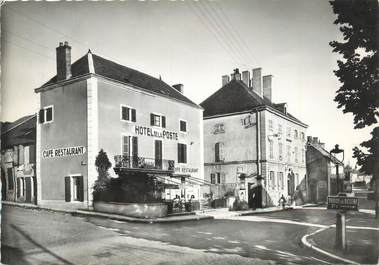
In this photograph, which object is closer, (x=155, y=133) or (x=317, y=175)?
(x=155, y=133)

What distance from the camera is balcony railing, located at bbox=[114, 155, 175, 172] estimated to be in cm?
1589

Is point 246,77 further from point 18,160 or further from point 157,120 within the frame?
point 18,160

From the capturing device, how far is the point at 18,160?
1009 centimetres

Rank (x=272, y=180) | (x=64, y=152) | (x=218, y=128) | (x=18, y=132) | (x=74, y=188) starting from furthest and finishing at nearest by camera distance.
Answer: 1. (x=218, y=128)
2. (x=272, y=180)
3. (x=74, y=188)
4. (x=64, y=152)
5. (x=18, y=132)

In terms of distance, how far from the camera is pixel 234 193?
862 inches

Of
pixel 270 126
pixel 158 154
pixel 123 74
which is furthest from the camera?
pixel 270 126

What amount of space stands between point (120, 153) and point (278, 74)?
8494mm

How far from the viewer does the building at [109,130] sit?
41.8 feet

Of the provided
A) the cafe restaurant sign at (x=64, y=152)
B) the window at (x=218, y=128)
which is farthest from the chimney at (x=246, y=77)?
the cafe restaurant sign at (x=64, y=152)

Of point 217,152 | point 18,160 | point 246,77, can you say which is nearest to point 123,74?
point 18,160

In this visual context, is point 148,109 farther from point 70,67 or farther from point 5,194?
point 5,194

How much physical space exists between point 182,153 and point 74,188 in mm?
6934

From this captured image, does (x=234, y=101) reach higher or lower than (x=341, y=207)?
higher

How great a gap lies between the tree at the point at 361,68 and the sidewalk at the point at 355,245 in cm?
169
